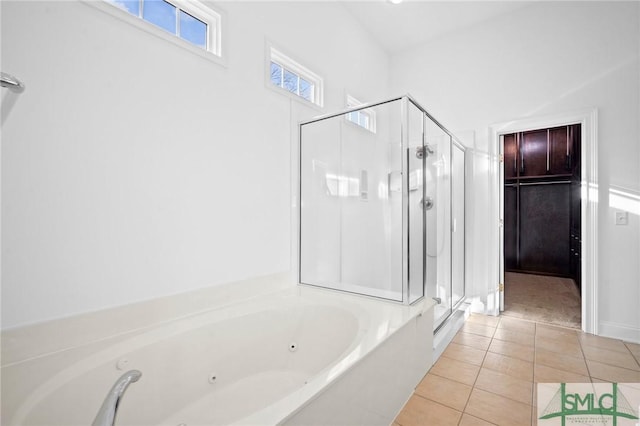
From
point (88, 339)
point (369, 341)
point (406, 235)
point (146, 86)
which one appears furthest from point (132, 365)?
point (406, 235)

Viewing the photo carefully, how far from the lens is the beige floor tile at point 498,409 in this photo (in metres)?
1.60

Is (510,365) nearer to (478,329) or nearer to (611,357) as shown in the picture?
(478,329)

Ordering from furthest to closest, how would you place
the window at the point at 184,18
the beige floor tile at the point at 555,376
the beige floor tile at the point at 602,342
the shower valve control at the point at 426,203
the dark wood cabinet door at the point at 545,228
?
the dark wood cabinet door at the point at 545,228, the beige floor tile at the point at 602,342, the shower valve control at the point at 426,203, the beige floor tile at the point at 555,376, the window at the point at 184,18

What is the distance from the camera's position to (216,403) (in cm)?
150

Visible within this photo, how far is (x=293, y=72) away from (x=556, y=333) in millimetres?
3361

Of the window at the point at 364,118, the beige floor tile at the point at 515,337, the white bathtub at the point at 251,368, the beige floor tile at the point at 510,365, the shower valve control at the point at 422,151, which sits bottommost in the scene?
the beige floor tile at the point at 510,365

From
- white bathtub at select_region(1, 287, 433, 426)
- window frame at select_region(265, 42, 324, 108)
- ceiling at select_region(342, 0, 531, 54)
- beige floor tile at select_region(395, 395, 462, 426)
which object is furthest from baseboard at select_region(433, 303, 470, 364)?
ceiling at select_region(342, 0, 531, 54)

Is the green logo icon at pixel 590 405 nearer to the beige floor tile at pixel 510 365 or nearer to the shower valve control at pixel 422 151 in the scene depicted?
the beige floor tile at pixel 510 365

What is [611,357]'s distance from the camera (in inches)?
89.9

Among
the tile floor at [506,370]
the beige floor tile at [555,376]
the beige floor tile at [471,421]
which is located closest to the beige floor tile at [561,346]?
the tile floor at [506,370]

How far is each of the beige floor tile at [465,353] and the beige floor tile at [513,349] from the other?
149 millimetres

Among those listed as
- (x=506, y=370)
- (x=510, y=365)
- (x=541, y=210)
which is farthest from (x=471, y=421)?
(x=541, y=210)

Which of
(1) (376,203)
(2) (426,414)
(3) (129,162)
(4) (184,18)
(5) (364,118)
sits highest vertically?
(4) (184,18)

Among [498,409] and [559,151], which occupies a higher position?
[559,151]
